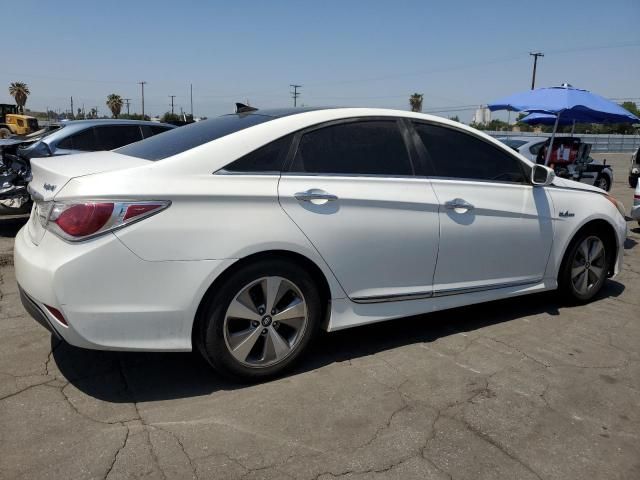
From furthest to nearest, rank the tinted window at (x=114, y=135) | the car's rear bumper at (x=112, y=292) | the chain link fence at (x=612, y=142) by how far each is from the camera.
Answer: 1. the chain link fence at (x=612, y=142)
2. the tinted window at (x=114, y=135)
3. the car's rear bumper at (x=112, y=292)

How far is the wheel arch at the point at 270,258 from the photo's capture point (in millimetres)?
2922

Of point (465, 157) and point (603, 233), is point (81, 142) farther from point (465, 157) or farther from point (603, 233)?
point (603, 233)

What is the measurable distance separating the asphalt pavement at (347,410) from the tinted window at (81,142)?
13.4 ft

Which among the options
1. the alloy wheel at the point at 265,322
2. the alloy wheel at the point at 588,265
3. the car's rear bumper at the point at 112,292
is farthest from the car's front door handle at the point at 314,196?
the alloy wheel at the point at 588,265

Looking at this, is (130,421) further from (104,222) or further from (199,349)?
(104,222)

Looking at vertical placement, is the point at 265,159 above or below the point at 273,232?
above

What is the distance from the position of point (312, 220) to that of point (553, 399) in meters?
1.76

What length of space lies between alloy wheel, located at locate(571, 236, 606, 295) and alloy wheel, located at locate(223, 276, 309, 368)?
8.97 feet

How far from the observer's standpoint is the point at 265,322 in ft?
10.3

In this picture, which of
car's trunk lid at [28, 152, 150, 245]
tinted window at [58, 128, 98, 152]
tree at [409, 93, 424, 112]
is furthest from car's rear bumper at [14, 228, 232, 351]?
tree at [409, 93, 424, 112]

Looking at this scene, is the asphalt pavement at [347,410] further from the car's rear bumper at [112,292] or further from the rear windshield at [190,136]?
the rear windshield at [190,136]

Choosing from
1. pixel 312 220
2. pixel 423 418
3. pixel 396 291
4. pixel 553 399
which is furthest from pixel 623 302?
pixel 312 220

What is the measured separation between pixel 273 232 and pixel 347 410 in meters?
1.05

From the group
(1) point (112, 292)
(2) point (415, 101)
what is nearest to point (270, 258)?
(1) point (112, 292)
